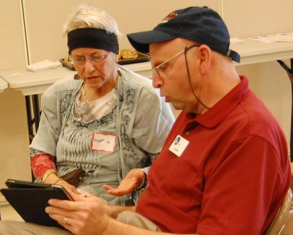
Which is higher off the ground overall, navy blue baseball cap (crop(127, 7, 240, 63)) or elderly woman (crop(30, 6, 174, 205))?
navy blue baseball cap (crop(127, 7, 240, 63))

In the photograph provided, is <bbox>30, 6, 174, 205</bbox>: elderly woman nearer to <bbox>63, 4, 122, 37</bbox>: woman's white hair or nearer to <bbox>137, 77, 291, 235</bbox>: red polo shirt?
<bbox>63, 4, 122, 37</bbox>: woman's white hair

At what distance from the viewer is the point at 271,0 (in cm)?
376

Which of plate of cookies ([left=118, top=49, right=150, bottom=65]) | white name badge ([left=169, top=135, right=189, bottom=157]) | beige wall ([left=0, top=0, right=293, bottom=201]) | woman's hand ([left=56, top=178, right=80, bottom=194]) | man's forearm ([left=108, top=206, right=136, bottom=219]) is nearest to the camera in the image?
white name badge ([left=169, top=135, right=189, bottom=157])

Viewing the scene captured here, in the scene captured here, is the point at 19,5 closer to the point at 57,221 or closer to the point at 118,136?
the point at 118,136

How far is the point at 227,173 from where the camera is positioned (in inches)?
47.3

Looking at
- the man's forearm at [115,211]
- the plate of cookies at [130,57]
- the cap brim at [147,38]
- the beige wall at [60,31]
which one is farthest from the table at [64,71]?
the cap brim at [147,38]

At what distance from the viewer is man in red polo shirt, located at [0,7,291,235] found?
1176 millimetres

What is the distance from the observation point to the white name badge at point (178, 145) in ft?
4.60

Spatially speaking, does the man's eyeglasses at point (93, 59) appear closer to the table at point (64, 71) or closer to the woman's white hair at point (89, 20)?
the woman's white hair at point (89, 20)

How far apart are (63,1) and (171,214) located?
223 cm

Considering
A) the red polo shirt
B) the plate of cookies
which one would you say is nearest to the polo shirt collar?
the red polo shirt

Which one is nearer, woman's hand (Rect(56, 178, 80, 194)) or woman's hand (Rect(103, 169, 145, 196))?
woman's hand (Rect(103, 169, 145, 196))

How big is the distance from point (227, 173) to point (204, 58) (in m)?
0.32

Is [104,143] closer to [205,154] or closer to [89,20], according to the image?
[89,20]
